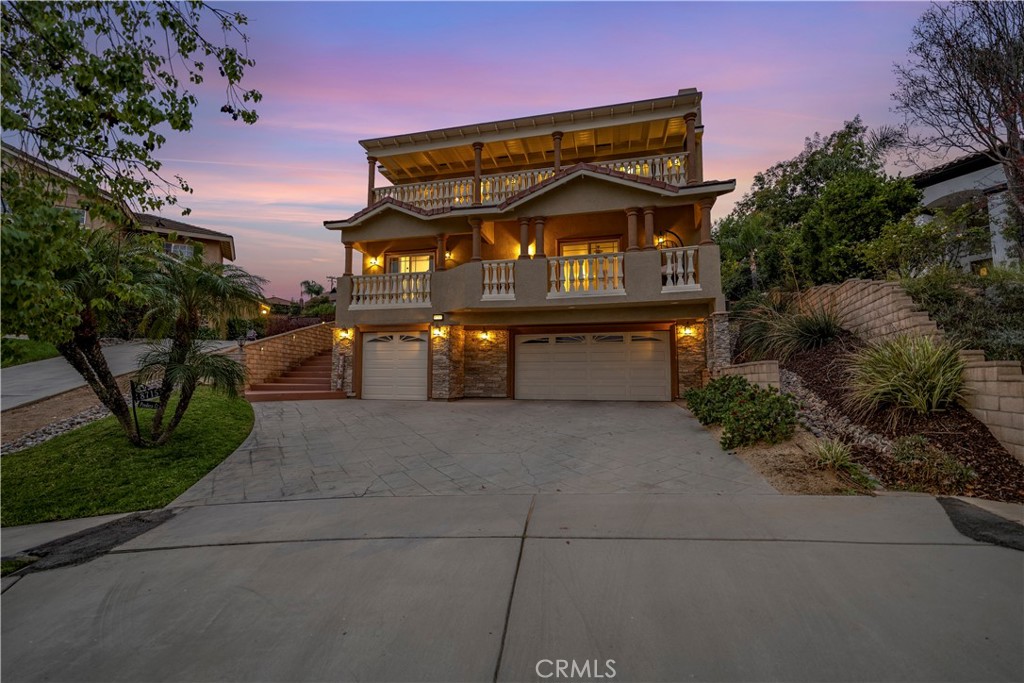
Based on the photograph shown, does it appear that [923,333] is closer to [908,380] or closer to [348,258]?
[908,380]

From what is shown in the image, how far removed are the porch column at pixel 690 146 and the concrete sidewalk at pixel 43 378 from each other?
13.4m

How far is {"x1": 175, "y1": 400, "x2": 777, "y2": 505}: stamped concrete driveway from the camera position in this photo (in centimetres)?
Answer: 471

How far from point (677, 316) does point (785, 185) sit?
383 inches

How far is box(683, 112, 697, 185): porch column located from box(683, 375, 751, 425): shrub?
237 inches

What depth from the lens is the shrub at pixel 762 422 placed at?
5.57 m

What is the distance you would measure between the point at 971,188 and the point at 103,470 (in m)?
22.7

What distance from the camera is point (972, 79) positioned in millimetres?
8031

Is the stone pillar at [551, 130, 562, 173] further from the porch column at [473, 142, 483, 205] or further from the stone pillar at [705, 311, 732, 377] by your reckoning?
the stone pillar at [705, 311, 732, 377]

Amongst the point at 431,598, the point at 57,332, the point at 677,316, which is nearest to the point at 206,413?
the point at 57,332

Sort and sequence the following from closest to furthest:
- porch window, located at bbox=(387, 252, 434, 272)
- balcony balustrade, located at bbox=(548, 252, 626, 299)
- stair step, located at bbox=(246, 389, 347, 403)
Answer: balcony balustrade, located at bbox=(548, 252, 626, 299) < stair step, located at bbox=(246, 389, 347, 403) < porch window, located at bbox=(387, 252, 434, 272)

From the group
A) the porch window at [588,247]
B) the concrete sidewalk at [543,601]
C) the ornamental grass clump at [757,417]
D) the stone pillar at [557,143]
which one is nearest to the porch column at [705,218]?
the porch window at [588,247]

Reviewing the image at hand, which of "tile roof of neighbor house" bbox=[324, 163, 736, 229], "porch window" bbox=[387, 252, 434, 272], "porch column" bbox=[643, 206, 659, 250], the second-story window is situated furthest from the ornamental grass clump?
"porch window" bbox=[387, 252, 434, 272]

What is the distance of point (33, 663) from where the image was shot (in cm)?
214

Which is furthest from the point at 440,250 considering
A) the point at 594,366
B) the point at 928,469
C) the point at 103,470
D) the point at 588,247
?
the point at 928,469
